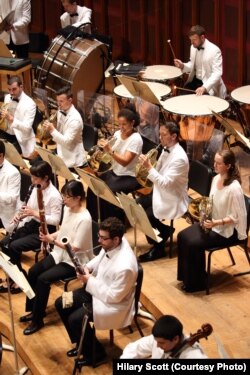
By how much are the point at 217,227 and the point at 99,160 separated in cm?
159

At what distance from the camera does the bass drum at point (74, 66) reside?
9.97 metres

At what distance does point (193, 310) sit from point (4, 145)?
233cm

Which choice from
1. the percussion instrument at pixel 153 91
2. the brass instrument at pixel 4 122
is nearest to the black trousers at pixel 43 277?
the percussion instrument at pixel 153 91

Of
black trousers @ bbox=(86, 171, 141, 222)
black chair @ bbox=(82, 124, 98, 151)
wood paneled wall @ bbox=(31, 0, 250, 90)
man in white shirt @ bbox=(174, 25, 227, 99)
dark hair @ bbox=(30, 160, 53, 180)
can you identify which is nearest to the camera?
dark hair @ bbox=(30, 160, 53, 180)

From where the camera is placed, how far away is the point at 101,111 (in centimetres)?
901

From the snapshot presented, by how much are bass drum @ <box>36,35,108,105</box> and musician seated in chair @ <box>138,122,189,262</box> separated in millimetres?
3097

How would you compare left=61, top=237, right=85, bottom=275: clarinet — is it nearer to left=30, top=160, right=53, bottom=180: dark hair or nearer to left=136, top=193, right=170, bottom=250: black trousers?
left=30, top=160, right=53, bottom=180: dark hair

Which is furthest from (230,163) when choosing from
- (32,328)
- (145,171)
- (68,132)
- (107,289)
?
(68,132)

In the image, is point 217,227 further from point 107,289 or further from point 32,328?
point 32,328

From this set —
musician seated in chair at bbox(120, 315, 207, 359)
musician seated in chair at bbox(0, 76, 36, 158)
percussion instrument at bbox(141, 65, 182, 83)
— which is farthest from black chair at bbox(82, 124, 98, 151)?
musician seated in chair at bbox(120, 315, 207, 359)

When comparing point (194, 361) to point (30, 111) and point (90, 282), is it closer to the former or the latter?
point (90, 282)

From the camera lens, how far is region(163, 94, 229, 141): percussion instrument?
8109 millimetres

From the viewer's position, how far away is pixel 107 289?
5.84m

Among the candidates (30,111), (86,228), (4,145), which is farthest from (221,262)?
(30,111)
